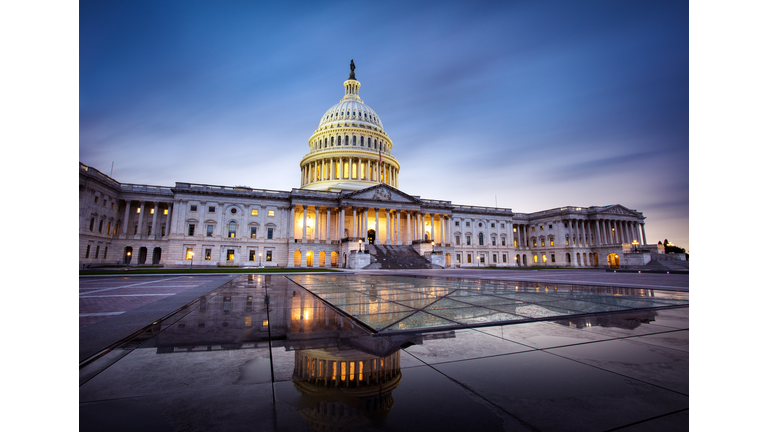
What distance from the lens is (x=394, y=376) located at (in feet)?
11.9

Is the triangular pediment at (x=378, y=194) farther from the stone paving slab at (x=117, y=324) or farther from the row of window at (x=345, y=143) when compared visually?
the stone paving slab at (x=117, y=324)

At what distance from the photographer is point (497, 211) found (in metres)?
86.1

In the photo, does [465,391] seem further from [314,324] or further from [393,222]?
[393,222]

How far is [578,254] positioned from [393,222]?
47.8 meters

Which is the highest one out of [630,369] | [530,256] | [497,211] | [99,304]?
[497,211]

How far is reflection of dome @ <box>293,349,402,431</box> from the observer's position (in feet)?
8.96

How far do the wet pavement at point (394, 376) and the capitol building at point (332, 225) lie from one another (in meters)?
46.2

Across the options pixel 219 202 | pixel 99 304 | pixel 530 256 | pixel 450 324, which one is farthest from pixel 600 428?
pixel 530 256

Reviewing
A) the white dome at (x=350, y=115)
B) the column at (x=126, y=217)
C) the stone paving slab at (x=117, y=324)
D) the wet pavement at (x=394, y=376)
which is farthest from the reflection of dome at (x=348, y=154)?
the wet pavement at (x=394, y=376)

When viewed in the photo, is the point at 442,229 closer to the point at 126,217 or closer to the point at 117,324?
the point at 126,217

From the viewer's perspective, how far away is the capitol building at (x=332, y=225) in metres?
58.9

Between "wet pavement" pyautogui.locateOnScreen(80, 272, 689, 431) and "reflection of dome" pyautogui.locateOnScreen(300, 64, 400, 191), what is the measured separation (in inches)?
2860

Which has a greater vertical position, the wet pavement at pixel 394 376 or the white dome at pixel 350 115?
the white dome at pixel 350 115

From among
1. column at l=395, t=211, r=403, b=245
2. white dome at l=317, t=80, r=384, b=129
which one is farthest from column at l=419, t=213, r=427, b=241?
white dome at l=317, t=80, r=384, b=129
